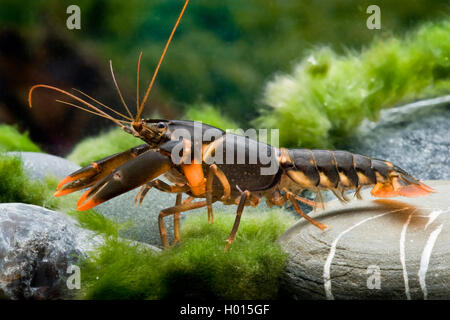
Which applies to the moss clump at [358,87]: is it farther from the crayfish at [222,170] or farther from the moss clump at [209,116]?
the crayfish at [222,170]

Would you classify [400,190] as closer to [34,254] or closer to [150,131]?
[150,131]

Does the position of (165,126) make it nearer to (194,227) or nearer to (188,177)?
(188,177)

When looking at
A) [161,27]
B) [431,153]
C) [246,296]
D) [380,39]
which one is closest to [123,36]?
[161,27]

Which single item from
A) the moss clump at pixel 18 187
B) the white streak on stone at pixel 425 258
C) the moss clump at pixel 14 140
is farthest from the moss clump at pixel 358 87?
the moss clump at pixel 14 140

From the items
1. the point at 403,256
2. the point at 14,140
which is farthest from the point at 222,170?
the point at 14,140

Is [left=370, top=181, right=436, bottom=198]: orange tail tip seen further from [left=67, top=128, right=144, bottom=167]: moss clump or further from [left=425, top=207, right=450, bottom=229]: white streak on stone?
[left=67, top=128, right=144, bottom=167]: moss clump
